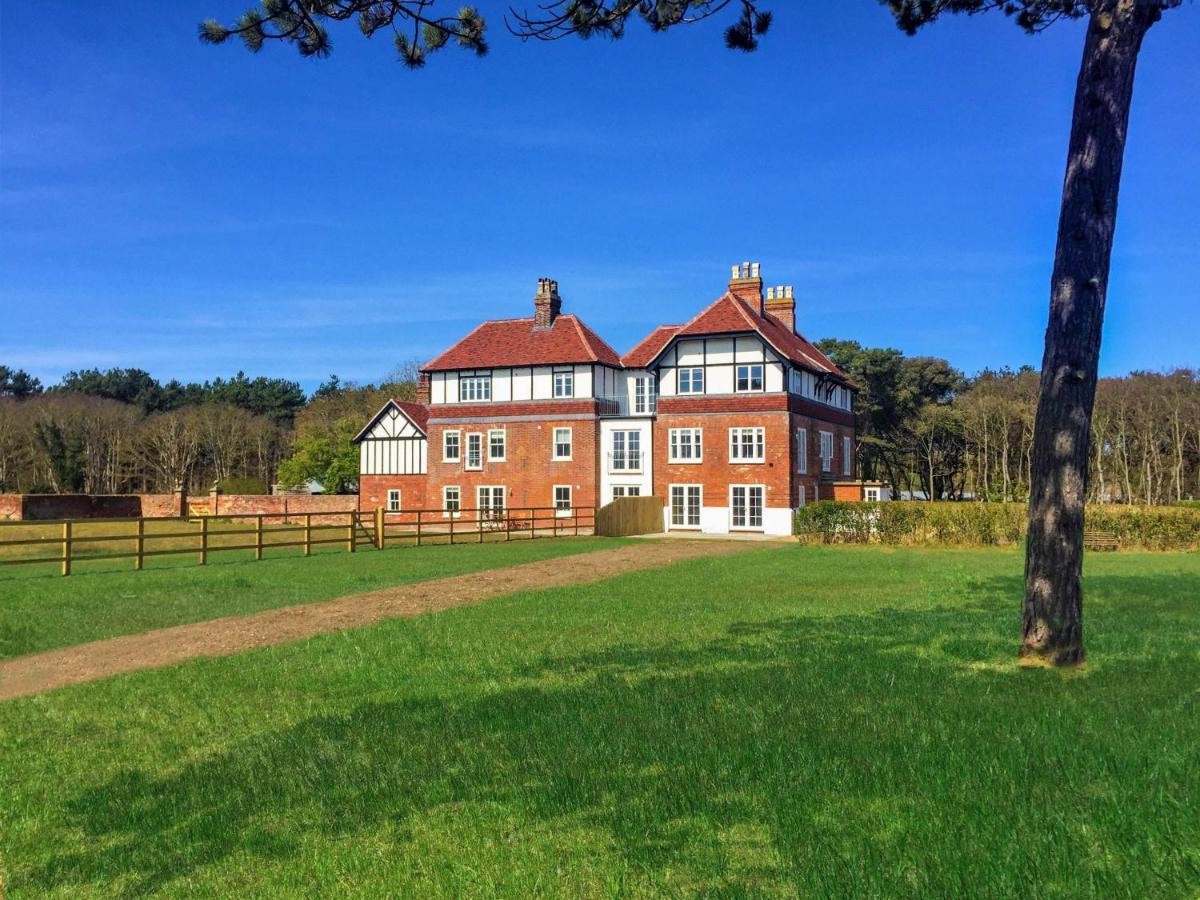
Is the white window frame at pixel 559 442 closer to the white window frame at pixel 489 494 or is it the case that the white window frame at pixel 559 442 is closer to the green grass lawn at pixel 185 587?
the white window frame at pixel 489 494

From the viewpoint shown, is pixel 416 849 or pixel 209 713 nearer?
pixel 416 849

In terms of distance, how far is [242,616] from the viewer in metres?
12.8

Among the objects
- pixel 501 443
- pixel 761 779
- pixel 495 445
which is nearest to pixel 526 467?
pixel 501 443

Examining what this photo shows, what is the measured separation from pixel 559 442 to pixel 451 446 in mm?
5796

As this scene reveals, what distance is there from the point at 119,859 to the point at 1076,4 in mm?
11696

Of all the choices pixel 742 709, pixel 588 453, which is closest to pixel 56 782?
pixel 742 709

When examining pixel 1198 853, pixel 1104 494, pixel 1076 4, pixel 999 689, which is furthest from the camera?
pixel 1104 494

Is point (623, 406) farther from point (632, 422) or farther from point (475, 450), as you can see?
point (475, 450)

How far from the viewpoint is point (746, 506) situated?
36.9 meters

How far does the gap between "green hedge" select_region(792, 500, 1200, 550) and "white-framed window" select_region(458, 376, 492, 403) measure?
18.7 metres

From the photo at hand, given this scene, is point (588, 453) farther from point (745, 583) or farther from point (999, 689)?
point (999, 689)

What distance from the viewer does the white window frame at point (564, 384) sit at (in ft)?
135

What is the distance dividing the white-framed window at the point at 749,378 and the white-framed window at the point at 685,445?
2610mm

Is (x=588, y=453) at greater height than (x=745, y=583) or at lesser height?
greater
